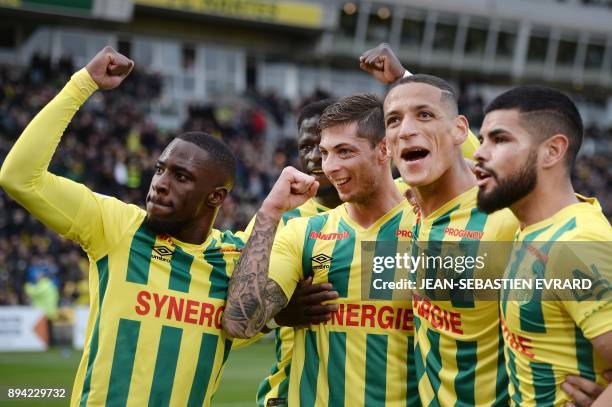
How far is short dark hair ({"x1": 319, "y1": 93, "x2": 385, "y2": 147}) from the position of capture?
4547 millimetres

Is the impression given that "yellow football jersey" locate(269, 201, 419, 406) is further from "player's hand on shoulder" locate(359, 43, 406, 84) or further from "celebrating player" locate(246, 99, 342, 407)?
"player's hand on shoulder" locate(359, 43, 406, 84)

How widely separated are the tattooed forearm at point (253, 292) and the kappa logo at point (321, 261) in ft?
0.85

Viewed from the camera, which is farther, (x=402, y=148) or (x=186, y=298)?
(x=186, y=298)

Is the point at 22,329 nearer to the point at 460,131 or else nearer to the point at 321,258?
the point at 321,258

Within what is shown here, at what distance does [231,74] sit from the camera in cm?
3738

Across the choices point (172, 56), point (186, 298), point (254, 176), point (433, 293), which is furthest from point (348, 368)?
point (172, 56)

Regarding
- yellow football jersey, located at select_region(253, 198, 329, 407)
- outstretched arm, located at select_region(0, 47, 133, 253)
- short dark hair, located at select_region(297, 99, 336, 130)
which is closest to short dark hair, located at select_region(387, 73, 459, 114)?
yellow football jersey, located at select_region(253, 198, 329, 407)

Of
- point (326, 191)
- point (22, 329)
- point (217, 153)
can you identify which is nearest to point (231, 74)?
point (22, 329)

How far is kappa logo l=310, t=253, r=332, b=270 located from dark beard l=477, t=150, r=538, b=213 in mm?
1155

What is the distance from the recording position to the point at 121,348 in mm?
4266

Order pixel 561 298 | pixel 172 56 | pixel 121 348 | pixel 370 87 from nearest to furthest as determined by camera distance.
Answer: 1. pixel 561 298
2. pixel 121 348
3. pixel 172 56
4. pixel 370 87

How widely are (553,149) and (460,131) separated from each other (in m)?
0.67

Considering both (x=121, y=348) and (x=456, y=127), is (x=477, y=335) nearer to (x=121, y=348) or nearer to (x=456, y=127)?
(x=456, y=127)

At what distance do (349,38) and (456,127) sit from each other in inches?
1338
